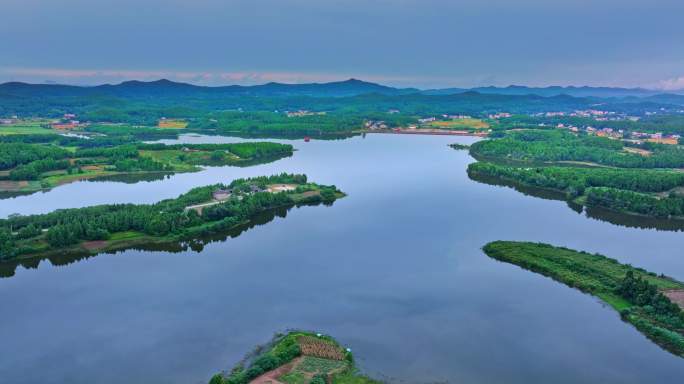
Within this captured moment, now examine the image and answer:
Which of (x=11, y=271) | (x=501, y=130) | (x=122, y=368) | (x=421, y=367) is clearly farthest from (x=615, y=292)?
(x=501, y=130)

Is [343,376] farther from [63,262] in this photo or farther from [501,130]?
[501,130]

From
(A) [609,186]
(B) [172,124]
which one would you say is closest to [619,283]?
(A) [609,186]

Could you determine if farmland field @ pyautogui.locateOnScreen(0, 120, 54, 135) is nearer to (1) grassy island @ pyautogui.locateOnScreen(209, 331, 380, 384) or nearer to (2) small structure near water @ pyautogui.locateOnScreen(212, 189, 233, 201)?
(2) small structure near water @ pyautogui.locateOnScreen(212, 189, 233, 201)

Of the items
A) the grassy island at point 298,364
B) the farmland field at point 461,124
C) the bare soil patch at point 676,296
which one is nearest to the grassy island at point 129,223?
the grassy island at point 298,364

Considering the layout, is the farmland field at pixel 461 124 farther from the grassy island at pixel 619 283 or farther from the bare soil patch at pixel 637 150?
the grassy island at pixel 619 283

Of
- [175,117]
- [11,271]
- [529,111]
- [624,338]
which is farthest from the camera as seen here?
[529,111]
